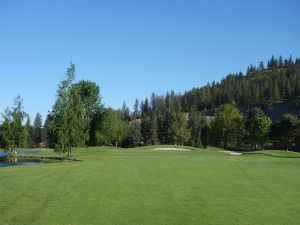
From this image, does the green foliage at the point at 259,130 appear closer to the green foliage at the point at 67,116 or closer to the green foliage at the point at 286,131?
the green foliage at the point at 286,131

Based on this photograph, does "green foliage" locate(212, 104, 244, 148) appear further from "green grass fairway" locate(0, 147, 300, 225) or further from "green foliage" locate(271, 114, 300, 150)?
"green grass fairway" locate(0, 147, 300, 225)

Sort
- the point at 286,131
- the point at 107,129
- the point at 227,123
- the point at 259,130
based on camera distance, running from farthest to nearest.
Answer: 1. the point at 227,123
2. the point at 107,129
3. the point at 259,130
4. the point at 286,131

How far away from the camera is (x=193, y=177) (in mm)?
21828

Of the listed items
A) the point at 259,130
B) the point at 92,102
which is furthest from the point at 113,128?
the point at 259,130

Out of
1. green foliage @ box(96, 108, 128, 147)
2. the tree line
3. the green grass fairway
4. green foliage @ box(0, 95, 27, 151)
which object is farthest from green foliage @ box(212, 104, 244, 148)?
the green grass fairway

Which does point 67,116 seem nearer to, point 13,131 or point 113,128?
point 13,131

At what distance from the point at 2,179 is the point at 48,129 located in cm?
3293

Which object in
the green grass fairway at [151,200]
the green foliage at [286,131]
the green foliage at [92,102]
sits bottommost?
the green grass fairway at [151,200]

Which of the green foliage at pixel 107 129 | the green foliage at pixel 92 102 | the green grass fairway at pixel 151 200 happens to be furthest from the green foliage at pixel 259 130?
the green grass fairway at pixel 151 200

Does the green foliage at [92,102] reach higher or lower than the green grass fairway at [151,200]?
higher

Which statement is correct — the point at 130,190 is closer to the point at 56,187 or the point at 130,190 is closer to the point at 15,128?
the point at 56,187

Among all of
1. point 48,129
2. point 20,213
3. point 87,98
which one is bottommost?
point 20,213

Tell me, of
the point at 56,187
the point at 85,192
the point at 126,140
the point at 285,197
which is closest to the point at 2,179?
the point at 56,187

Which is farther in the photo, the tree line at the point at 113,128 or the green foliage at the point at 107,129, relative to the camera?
the green foliage at the point at 107,129
